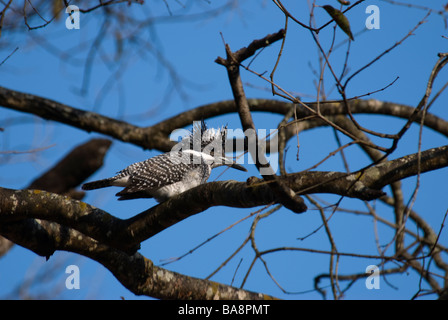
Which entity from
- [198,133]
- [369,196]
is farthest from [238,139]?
[369,196]

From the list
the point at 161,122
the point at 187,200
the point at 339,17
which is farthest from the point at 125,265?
the point at 161,122

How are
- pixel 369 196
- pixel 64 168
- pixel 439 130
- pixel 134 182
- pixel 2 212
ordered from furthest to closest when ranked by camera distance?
1. pixel 64 168
2. pixel 439 130
3. pixel 134 182
4. pixel 2 212
5. pixel 369 196

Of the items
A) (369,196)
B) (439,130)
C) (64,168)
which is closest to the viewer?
(369,196)

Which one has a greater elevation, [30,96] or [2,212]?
[30,96]

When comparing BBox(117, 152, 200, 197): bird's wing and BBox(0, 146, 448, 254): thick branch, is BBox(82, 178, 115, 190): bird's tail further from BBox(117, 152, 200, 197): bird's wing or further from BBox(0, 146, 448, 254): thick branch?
BBox(0, 146, 448, 254): thick branch

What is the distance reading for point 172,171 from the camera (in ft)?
14.0

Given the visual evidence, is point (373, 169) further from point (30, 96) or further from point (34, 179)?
point (34, 179)

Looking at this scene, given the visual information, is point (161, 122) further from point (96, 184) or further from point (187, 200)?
point (187, 200)

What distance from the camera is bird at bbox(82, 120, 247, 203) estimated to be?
4.07 metres

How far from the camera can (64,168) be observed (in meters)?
6.01

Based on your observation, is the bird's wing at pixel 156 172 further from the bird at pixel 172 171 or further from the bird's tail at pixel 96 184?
the bird's tail at pixel 96 184
